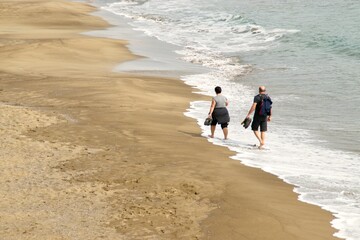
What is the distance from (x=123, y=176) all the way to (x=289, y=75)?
14.4 metres

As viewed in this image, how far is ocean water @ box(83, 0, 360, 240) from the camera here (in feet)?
41.0

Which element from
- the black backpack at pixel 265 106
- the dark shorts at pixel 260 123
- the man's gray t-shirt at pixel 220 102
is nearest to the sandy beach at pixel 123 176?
the man's gray t-shirt at pixel 220 102

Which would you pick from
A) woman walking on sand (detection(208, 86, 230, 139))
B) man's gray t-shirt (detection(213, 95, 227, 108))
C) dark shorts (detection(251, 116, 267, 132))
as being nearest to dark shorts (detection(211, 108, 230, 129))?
woman walking on sand (detection(208, 86, 230, 139))

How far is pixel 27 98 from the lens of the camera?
60.3 feet

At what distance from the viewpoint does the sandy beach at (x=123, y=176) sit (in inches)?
364

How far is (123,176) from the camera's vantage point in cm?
1139

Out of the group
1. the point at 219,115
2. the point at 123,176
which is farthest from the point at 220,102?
the point at 123,176

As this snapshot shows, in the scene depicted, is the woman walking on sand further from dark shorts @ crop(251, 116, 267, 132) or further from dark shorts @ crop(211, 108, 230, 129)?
dark shorts @ crop(251, 116, 267, 132)

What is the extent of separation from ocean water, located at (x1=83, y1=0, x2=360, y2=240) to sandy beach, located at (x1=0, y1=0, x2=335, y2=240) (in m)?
0.69

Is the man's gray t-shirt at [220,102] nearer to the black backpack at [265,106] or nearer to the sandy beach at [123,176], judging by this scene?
the sandy beach at [123,176]

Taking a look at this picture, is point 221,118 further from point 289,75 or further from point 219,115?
point 289,75

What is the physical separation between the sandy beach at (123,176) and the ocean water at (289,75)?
69 cm

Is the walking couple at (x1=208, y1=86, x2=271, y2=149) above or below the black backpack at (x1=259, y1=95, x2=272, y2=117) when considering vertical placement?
below

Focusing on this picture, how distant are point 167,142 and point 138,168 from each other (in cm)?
211
